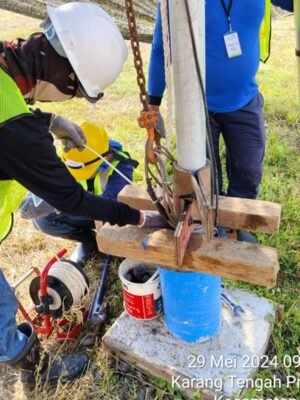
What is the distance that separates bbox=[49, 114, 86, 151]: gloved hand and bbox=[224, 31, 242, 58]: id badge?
100 cm

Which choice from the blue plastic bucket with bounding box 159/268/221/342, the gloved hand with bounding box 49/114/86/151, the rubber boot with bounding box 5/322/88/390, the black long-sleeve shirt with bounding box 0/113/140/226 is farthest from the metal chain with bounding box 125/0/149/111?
the rubber boot with bounding box 5/322/88/390

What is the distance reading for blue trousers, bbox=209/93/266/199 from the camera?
2.71 metres

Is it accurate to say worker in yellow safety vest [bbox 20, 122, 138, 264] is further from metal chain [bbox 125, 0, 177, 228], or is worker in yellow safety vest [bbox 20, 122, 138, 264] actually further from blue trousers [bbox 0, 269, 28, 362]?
metal chain [bbox 125, 0, 177, 228]

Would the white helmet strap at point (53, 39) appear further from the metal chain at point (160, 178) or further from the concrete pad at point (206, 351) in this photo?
the concrete pad at point (206, 351)

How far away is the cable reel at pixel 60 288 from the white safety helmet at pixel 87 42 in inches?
44.9

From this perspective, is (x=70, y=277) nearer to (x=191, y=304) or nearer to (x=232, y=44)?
(x=191, y=304)

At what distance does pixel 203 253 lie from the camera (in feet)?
5.28

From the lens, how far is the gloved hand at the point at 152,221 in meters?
1.84

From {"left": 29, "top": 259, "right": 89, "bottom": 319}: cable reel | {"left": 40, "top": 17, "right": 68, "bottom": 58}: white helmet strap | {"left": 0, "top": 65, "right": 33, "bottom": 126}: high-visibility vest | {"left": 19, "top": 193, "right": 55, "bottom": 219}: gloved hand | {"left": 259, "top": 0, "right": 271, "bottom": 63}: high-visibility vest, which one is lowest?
{"left": 29, "top": 259, "right": 89, "bottom": 319}: cable reel

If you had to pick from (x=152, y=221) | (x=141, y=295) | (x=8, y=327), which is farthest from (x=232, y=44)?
(x=8, y=327)

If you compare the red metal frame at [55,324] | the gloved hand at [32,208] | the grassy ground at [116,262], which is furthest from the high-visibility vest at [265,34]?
the red metal frame at [55,324]

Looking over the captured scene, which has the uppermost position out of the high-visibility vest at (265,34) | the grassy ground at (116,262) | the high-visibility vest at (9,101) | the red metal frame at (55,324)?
the high-visibility vest at (9,101)

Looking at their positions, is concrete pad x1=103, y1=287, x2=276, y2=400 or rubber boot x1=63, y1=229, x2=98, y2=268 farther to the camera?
rubber boot x1=63, y1=229, x2=98, y2=268

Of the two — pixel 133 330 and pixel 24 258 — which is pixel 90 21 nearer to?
pixel 133 330
